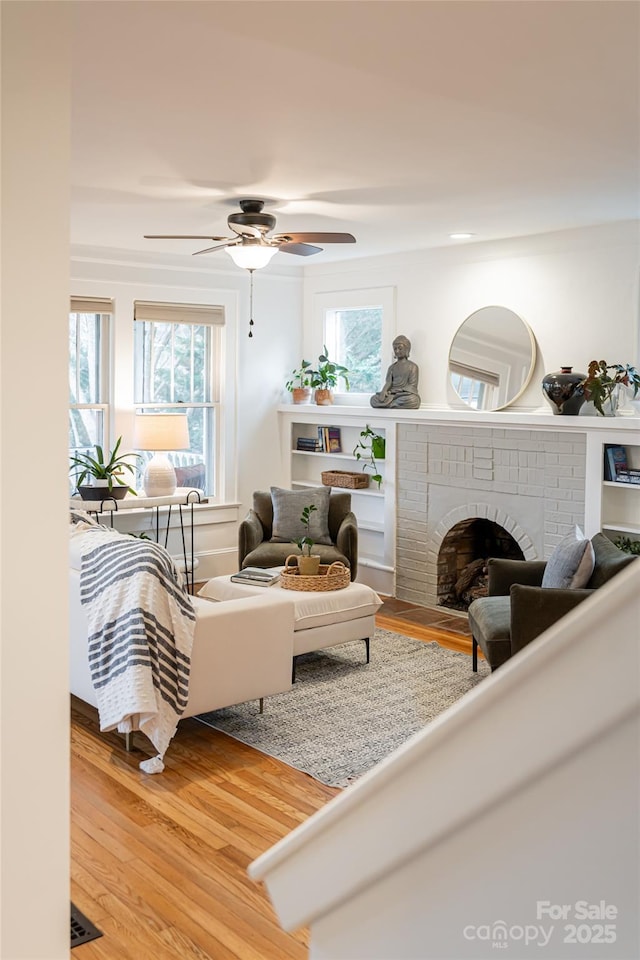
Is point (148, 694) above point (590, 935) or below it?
below

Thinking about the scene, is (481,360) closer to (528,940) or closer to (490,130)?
(490,130)

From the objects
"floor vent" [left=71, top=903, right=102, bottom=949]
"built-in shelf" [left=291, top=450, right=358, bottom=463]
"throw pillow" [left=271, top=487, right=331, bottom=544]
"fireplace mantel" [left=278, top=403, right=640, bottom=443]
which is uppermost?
"fireplace mantel" [left=278, top=403, right=640, bottom=443]

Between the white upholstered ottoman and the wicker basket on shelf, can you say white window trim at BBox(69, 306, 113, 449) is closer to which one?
the wicker basket on shelf

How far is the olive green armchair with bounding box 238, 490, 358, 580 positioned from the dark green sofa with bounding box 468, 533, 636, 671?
141 centimetres

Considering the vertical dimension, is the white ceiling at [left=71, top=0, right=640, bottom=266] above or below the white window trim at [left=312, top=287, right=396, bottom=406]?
above

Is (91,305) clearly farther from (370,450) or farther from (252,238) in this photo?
(370,450)

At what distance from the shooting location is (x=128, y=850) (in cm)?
316

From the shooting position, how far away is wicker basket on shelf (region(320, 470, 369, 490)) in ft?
23.5

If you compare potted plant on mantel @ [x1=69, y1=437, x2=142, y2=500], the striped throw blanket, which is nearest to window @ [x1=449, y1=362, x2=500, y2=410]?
potted plant on mantel @ [x1=69, y1=437, x2=142, y2=500]

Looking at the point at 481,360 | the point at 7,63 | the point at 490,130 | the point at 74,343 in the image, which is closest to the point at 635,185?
the point at 490,130

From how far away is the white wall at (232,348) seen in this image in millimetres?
6801

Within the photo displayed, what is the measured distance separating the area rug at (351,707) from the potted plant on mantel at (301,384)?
263cm

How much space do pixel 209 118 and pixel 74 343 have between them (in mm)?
3741

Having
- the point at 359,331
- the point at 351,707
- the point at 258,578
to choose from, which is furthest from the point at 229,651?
the point at 359,331
